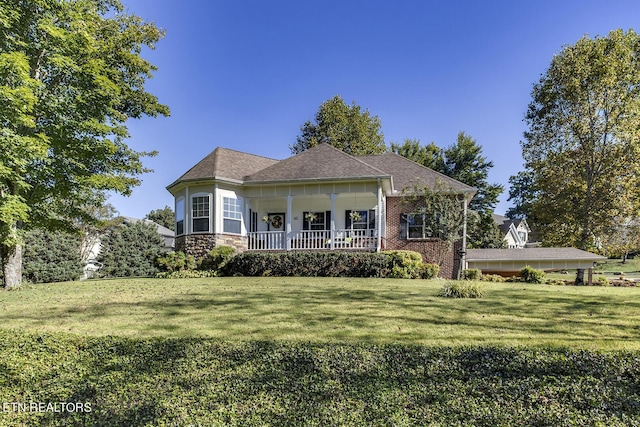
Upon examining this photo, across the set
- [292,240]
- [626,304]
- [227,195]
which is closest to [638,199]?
[626,304]

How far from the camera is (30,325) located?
5.73m

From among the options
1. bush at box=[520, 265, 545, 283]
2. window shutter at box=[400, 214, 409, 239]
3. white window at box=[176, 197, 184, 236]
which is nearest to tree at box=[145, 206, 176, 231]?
white window at box=[176, 197, 184, 236]

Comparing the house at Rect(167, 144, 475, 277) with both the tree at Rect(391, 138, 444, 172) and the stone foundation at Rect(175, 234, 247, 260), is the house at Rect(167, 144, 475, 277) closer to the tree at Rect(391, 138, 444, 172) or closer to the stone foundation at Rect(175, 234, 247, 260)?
the stone foundation at Rect(175, 234, 247, 260)

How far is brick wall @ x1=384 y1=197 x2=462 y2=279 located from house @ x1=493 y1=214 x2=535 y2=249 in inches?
1092

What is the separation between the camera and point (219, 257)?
15164 mm

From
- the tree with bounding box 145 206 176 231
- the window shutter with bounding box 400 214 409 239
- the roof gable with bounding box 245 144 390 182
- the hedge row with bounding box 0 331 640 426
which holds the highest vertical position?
the roof gable with bounding box 245 144 390 182

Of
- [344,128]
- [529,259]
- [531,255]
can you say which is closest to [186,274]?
[529,259]

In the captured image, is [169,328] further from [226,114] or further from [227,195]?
[226,114]

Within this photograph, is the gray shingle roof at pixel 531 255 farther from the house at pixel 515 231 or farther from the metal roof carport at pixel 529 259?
the house at pixel 515 231

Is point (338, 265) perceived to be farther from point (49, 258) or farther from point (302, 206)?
point (49, 258)

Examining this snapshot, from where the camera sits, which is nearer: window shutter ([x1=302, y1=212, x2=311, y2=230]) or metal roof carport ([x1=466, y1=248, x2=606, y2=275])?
metal roof carport ([x1=466, y1=248, x2=606, y2=275])

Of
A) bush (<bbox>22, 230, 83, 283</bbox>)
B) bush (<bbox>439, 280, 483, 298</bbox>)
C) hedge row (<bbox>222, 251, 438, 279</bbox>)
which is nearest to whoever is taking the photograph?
bush (<bbox>439, 280, 483, 298</bbox>)

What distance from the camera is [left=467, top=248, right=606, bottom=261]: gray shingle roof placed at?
1627 centimetres

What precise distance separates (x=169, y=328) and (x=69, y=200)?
11225mm
